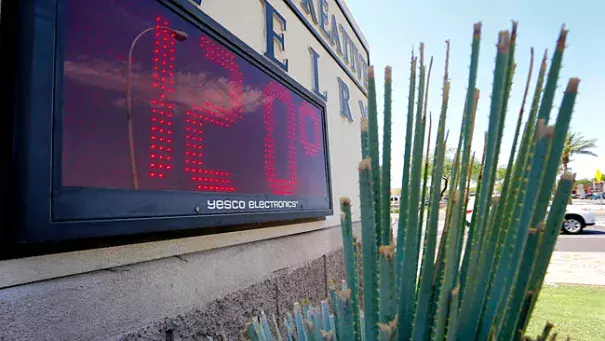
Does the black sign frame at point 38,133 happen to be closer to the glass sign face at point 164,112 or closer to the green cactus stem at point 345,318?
the glass sign face at point 164,112

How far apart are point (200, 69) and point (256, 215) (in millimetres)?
794

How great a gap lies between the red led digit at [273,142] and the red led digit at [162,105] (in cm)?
78

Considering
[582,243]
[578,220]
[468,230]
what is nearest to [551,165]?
[468,230]

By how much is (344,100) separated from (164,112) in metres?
3.31

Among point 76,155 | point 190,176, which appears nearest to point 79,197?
point 76,155

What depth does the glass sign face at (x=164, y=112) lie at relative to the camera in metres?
1.17

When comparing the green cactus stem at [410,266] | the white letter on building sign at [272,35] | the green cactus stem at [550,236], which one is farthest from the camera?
the white letter on building sign at [272,35]

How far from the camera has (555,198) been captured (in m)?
0.59

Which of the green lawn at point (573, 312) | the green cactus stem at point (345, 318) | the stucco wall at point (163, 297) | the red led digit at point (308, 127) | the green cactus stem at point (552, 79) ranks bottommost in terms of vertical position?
the green lawn at point (573, 312)

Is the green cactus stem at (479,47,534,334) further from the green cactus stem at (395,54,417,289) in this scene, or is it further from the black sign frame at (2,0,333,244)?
the black sign frame at (2,0,333,244)

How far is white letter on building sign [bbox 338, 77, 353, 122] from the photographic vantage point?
445cm

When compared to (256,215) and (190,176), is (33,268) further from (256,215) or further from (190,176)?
(256,215)

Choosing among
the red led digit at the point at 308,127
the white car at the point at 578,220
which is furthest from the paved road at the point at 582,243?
the red led digit at the point at 308,127

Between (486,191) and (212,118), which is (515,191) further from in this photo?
(212,118)
